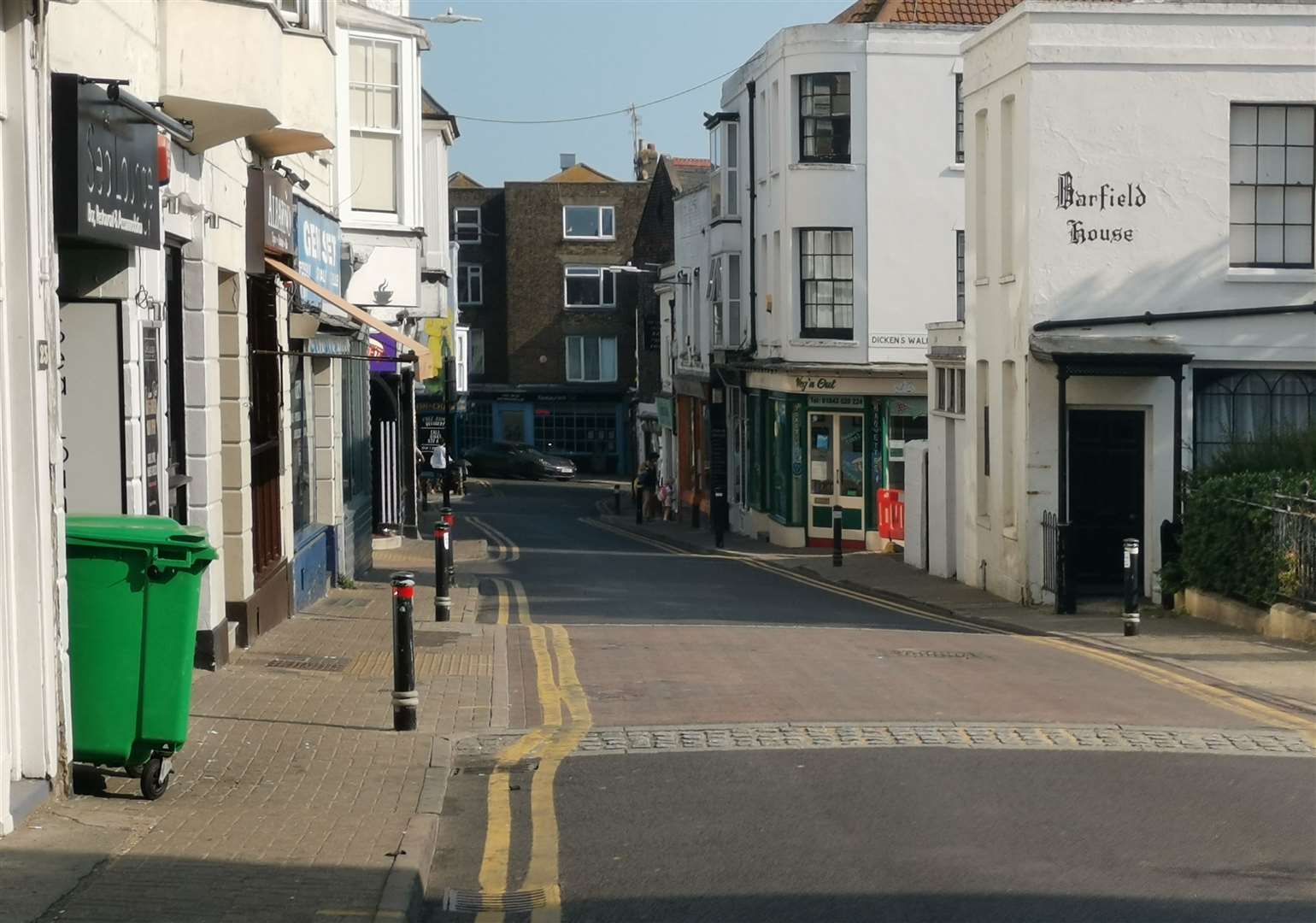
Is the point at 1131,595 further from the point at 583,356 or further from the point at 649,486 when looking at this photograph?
the point at 583,356

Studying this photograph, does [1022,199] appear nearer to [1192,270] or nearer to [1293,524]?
[1192,270]

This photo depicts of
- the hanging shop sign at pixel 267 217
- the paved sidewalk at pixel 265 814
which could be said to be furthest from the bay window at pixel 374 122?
the paved sidewalk at pixel 265 814

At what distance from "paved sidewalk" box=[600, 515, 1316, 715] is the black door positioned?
2.85 feet

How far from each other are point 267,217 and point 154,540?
8485 mm

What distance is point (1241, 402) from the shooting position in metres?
21.4

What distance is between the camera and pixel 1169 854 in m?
7.89

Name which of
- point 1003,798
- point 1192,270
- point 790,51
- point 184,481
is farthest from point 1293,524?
point 790,51

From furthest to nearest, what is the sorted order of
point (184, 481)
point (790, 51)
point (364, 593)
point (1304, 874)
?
point (790, 51)
point (364, 593)
point (184, 481)
point (1304, 874)

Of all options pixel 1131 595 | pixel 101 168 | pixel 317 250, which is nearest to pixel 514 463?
pixel 317 250

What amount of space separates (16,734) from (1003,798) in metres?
5.11

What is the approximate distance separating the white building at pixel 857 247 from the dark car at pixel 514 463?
99.3 ft

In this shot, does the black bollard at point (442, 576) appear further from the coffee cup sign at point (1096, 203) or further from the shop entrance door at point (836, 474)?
the shop entrance door at point (836, 474)

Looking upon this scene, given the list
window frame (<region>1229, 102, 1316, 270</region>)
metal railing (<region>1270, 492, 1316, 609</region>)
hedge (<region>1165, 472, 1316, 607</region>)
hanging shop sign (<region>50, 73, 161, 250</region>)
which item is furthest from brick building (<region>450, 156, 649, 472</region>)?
hanging shop sign (<region>50, 73, 161, 250</region>)

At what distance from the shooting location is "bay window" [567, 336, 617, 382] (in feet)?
247
